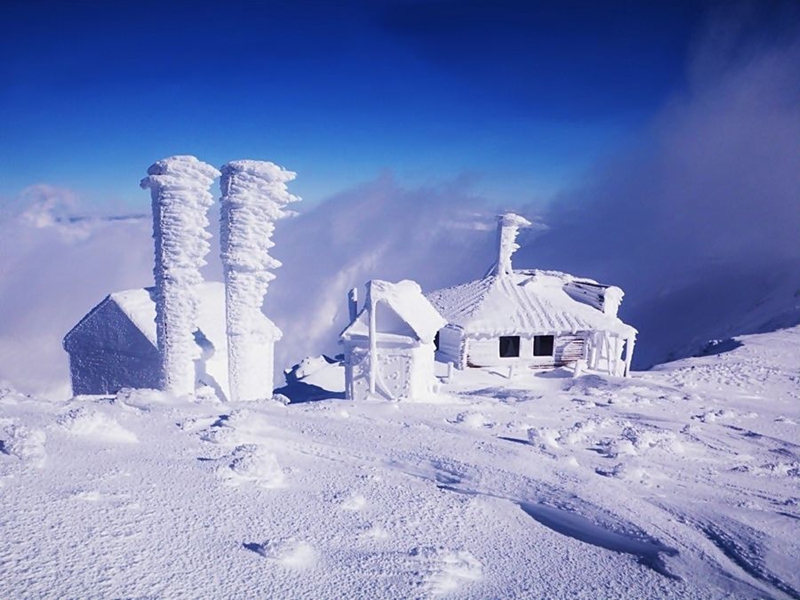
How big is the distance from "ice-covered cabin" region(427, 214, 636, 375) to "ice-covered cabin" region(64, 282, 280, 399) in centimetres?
1109

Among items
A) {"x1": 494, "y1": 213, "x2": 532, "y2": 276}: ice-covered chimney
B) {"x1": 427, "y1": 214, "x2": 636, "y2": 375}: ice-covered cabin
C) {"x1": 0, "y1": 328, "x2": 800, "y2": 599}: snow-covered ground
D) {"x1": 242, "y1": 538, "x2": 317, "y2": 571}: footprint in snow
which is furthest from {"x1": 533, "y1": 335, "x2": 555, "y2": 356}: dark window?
{"x1": 242, "y1": 538, "x2": 317, "y2": 571}: footprint in snow

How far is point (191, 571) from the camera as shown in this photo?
12.0 feet

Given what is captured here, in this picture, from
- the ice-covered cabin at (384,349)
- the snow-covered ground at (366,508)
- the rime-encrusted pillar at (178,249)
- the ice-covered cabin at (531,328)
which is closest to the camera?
the snow-covered ground at (366,508)

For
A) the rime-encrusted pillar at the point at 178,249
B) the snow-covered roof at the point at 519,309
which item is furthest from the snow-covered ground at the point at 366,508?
the snow-covered roof at the point at 519,309

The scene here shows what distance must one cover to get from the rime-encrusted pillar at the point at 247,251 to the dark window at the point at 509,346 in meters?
13.9

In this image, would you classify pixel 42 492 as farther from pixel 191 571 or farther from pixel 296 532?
pixel 296 532

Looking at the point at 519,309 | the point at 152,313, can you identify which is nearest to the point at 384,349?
the point at 152,313

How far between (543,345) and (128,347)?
1945 cm

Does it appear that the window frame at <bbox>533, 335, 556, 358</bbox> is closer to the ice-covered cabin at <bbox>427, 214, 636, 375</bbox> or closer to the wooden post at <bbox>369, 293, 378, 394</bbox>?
the ice-covered cabin at <bbox>427, 214, 636, 375</bbox>

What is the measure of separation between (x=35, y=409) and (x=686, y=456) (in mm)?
10003

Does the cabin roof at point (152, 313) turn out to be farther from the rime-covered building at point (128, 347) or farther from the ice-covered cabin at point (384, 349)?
the ice-covered cabin at point (384, 349)

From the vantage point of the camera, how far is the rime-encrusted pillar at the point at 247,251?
15156mm

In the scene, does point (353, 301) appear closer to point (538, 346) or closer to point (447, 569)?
point (538, 346)

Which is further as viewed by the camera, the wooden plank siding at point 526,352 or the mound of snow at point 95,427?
the wooden plank siding at point 526,352
